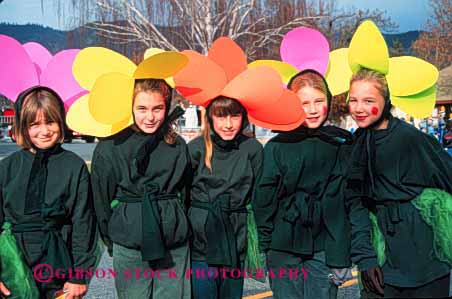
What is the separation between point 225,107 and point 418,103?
1117 millimetres

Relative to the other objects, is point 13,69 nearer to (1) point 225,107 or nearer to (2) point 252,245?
(1) point 225,107

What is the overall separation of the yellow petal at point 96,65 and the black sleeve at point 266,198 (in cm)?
96

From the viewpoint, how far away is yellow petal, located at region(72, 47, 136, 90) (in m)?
3.10

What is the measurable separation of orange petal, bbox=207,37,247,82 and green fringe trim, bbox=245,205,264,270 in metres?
0.84

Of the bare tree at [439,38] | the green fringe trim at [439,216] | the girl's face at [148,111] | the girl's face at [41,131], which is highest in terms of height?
the bare tree at [439,38]

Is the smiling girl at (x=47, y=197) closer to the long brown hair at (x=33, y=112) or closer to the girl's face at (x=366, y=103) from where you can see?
the long brown hair at (x=33, y=112)

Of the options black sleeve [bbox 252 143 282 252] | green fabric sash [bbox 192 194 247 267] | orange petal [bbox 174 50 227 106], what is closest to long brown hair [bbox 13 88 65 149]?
orange petal [bbox 174 50 227 106]

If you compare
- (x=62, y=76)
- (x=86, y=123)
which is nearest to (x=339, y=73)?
(x=86, y=123)

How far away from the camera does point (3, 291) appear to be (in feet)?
9.15

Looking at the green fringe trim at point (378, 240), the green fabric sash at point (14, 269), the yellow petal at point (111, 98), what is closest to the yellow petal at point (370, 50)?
the green fringe trim at point (378, 240)

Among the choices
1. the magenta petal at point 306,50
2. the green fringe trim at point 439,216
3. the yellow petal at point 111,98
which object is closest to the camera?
the green fringe trim at point 439,216

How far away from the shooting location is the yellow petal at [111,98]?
2.93 m

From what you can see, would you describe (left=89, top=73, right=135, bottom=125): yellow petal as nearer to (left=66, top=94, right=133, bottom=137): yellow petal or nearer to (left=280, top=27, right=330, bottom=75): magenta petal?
(left=66, top=94, right=133, bottom=137): yellow petal

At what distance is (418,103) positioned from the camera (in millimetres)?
3123
